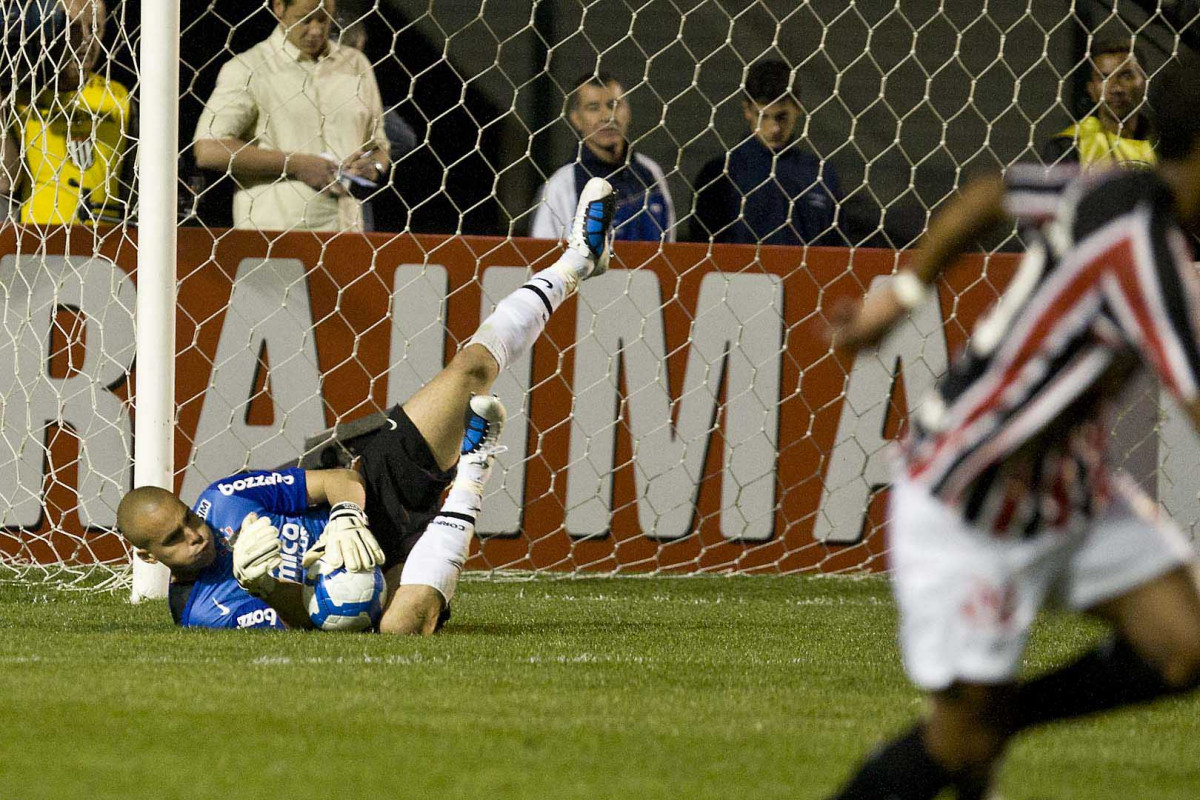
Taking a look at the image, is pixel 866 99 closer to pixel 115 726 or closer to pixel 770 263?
pixel 770 263

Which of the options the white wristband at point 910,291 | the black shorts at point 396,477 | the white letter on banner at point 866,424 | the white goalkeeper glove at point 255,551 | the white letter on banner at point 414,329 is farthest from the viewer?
the white letter on banner at point 866,424

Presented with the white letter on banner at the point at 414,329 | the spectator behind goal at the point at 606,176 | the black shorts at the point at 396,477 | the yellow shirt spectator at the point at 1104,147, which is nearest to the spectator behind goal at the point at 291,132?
the white letter on banner at the point at 414,329

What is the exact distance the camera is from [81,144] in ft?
18.5

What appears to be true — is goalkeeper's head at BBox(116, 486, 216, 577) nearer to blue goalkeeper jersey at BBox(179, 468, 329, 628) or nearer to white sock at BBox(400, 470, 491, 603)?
blue goalkeeper jersey at BBox(179, 468, 329, 628)

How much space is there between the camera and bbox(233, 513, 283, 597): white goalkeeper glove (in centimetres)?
416

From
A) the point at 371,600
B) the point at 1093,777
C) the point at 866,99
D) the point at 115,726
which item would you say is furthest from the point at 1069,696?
the point at 866,99

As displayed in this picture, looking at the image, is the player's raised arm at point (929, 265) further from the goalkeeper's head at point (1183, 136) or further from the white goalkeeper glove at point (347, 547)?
the white goalkeeper glove at point (347, 547)

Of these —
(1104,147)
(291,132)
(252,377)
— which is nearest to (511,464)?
(252,377)

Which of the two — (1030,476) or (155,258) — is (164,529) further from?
(1030,476)

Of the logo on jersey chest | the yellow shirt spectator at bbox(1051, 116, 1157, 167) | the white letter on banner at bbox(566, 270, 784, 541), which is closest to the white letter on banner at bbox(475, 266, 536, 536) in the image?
the white letter on banner at bbox(566, 270, 784, 541)

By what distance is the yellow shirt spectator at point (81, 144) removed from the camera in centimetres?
563

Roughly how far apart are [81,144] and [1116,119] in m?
3.73

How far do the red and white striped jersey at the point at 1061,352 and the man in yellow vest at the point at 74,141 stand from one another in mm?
4115

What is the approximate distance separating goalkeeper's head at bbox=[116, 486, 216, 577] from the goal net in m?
1.11
